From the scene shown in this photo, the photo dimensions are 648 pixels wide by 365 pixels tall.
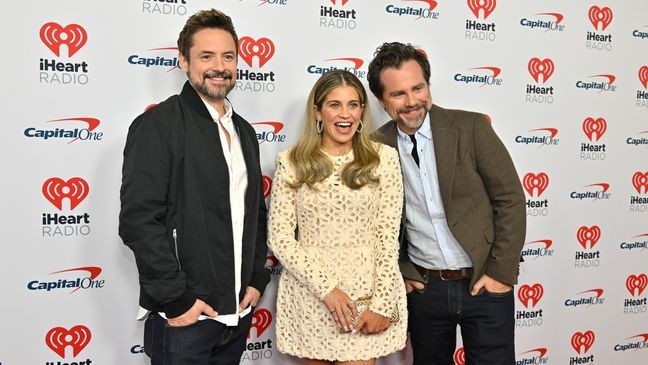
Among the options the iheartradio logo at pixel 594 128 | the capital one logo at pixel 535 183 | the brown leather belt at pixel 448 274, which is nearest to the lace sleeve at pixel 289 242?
the brown leather belt at pixel 448 274

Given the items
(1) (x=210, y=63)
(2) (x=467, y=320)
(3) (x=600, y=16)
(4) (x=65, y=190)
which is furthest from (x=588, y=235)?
(4) (x=65, y=190)

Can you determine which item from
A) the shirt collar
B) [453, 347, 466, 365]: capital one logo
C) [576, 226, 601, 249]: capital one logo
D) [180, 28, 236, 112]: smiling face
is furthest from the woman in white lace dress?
[576, 226, 601, 249]: capital one logo

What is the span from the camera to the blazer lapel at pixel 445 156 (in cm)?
213

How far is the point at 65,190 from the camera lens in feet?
7.16

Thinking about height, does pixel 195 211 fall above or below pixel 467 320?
above

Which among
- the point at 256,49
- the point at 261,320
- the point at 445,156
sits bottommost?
the point at 261,320

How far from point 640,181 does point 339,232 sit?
7.52ft

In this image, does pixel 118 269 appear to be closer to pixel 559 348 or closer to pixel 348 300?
pixel 348 300

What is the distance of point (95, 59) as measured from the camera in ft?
7.20

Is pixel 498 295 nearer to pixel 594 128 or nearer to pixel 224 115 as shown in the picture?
pixel 224 115

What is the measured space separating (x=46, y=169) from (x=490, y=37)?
2241 millimetres

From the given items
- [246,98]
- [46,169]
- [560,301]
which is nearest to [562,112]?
[560,301]

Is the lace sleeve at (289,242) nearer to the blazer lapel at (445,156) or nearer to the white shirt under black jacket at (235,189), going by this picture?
the white shirt under black jacket at (235,189)

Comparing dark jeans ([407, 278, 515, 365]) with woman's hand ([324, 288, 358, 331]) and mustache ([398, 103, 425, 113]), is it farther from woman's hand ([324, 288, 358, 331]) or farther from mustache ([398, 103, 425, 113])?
mustache ([398, 103, 425, 113])
